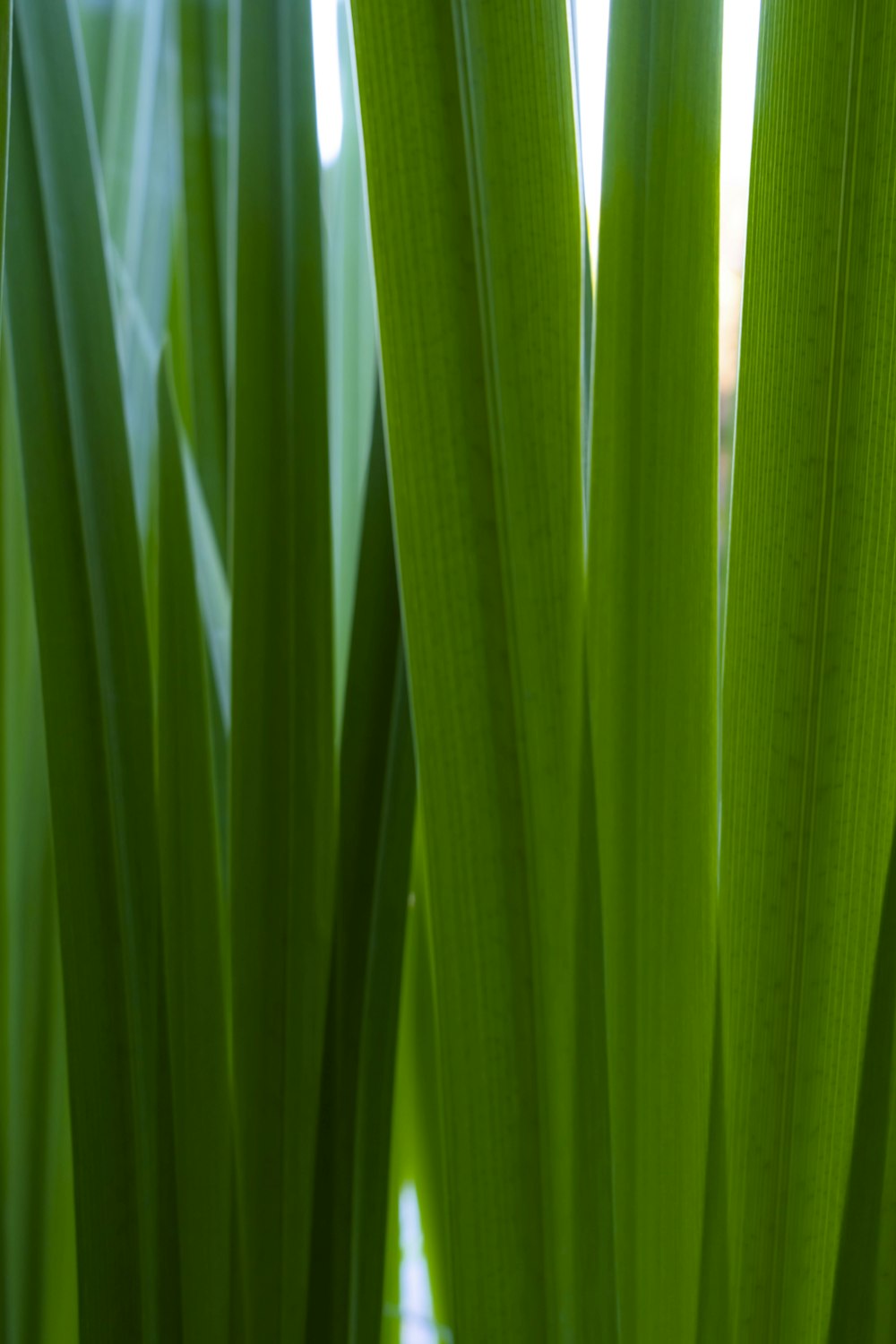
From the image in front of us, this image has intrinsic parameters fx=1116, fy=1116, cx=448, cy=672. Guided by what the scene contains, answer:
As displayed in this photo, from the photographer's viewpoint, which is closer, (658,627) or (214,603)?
(658,627)

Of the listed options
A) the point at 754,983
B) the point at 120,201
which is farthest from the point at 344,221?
the point at 754,983

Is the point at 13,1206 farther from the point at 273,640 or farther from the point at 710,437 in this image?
the point at 710,437

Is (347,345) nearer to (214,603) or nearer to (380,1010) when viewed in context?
(214,603)

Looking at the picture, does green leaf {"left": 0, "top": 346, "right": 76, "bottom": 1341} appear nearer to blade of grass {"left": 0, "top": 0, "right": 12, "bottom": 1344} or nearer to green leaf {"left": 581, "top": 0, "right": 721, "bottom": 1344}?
blade of grass {"left": 0, "top": 0, "right": 12, "bottom": 1344}

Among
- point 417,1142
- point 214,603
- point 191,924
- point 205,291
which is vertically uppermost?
point 205,291

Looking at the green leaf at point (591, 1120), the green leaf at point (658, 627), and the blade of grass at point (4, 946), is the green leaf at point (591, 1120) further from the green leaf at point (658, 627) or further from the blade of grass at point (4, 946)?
the blade of grass at point (4, 946)

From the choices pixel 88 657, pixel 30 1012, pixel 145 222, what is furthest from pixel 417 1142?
pixel 145 222

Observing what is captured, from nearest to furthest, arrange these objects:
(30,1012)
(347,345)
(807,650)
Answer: (807,650), (30,1012), (347,345)

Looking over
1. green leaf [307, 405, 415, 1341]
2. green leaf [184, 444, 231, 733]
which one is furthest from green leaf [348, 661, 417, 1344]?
green leaf [184, 444, 231, 733]
